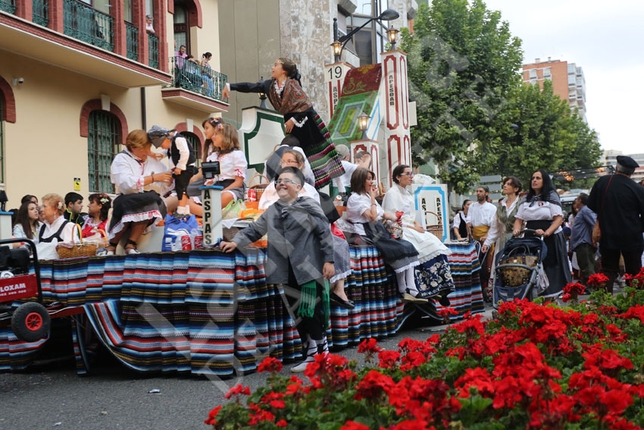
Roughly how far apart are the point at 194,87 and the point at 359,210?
1321 centimetres

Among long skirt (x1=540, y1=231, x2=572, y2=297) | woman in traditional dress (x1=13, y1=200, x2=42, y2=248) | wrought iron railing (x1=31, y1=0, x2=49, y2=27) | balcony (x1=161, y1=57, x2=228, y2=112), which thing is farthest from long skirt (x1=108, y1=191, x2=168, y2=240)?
balcony (x1=161, y1=57, x2=228, y2=112)

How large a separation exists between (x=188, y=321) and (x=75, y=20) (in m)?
11.8

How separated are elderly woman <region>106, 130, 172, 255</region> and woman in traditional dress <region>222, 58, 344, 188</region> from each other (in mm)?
2151

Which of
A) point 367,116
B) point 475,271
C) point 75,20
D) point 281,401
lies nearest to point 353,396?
point 281,401

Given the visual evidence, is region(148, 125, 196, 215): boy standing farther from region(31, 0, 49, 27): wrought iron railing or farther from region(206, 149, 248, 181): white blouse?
region(31, 0, 49, 27): wrought iron railing

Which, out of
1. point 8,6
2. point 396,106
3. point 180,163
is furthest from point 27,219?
point 396,106

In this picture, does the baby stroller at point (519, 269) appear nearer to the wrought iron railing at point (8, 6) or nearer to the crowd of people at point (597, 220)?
the crowd of people at point (597, 220)

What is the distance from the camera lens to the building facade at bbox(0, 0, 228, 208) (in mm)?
15336

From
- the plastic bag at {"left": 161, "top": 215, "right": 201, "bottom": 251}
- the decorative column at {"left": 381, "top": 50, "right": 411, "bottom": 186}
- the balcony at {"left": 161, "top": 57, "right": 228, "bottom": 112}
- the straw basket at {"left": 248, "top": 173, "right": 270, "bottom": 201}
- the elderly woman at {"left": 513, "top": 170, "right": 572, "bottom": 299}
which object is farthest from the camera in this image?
the decorative column at {"left": 381, "top": 50, "right": 411, "bottom": 186}

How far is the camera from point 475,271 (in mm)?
11258

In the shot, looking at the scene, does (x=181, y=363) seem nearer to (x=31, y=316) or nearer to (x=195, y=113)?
(x=31, y=316)

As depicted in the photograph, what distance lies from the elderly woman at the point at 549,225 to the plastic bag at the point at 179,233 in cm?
430

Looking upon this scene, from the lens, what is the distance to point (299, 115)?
9.85 m

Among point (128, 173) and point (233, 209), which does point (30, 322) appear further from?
point (233, 209)
